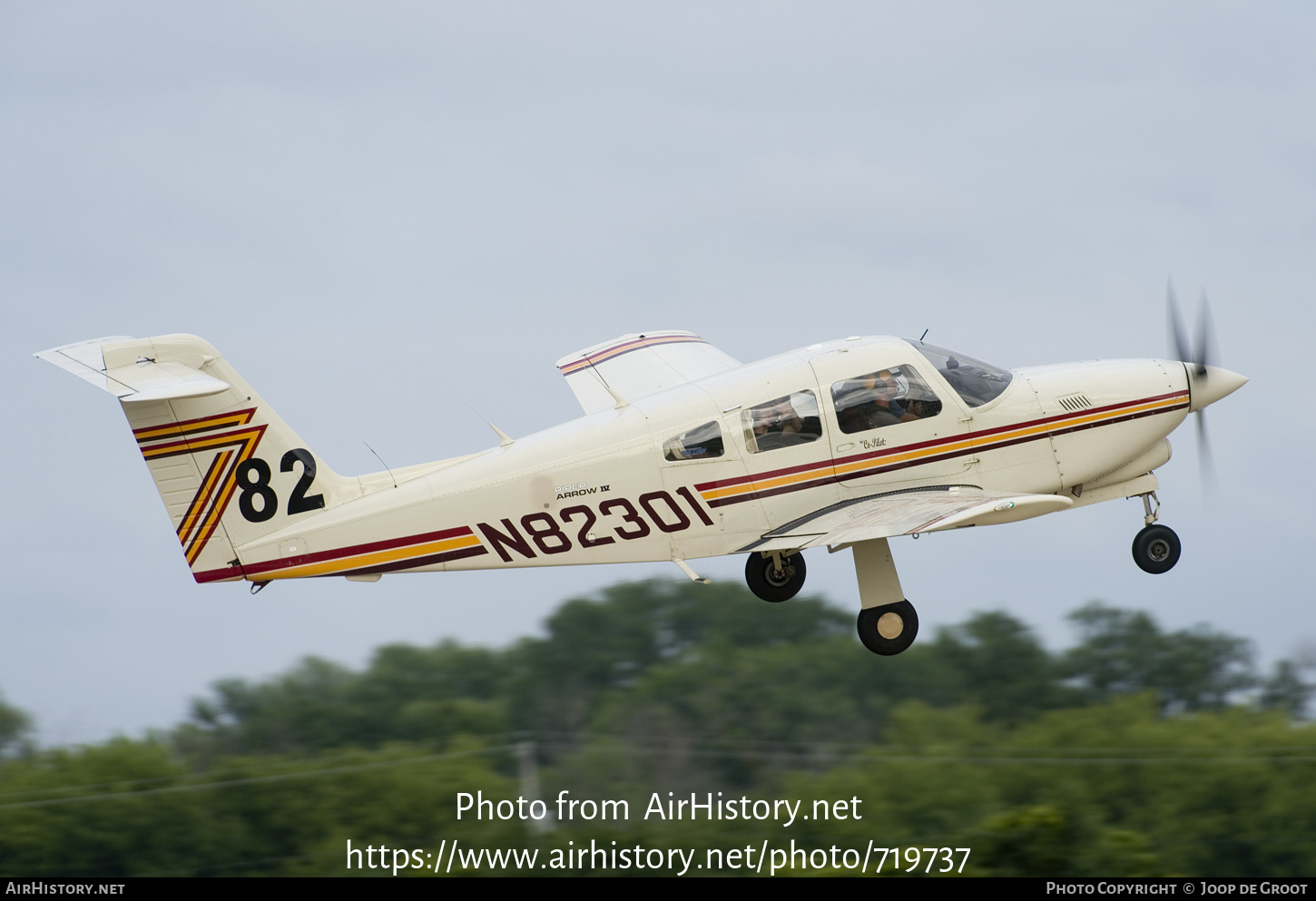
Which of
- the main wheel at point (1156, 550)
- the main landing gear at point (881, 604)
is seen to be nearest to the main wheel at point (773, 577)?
the main landing gear at point (881, 604)

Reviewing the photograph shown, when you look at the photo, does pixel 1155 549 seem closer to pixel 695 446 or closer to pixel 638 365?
pixel 695 446

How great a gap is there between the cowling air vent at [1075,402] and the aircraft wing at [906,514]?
999mm

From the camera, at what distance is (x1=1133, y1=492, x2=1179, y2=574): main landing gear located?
12781 millimetres

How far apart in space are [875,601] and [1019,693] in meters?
24.9

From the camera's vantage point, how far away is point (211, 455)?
11688 mm

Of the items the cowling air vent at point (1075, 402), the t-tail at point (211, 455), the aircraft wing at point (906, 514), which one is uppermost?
the t-tail at point (211, 455)

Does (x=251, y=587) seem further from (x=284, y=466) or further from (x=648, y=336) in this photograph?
(x=648, y=336)

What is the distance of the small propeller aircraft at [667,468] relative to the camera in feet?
38.2

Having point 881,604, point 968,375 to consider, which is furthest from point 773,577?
point 968,375

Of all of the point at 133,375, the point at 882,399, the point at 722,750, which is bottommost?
the point at 722,750

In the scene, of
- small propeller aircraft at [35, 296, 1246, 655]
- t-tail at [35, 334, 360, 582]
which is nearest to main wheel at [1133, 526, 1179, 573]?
small propeller aircraft at [35, 296, 1246, 655]

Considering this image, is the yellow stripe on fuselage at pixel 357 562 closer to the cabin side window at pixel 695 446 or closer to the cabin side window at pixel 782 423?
the cabin side window at pixel 695 446

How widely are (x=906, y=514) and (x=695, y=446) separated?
1.98 meters
